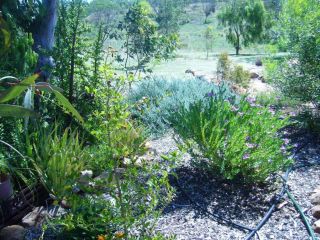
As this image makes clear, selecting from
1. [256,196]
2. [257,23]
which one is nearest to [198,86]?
[256,196]

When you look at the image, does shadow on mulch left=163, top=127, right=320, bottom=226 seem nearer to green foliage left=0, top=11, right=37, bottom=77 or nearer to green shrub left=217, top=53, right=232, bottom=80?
green foliage left=0, top=11, right=37, bottom=77

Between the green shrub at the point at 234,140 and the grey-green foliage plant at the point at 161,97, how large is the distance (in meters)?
0.97

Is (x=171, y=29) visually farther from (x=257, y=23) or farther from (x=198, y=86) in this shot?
(x=198, y=86)

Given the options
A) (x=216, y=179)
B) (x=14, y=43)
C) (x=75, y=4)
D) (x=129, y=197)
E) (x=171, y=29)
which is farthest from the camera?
(x=171, y=29)

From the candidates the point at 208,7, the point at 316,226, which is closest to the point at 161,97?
the point at 316,226

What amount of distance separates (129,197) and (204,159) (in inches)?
55.6

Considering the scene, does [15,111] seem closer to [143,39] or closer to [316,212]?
[316,212]

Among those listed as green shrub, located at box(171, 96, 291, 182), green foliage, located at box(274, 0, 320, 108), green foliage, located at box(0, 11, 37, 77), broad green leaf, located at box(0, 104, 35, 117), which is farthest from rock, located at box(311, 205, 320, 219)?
green foliage, located at box(0, 11, 37, 77)

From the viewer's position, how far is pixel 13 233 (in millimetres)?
2584

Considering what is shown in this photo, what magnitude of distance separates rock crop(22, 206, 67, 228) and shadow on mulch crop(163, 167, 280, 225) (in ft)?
2.50

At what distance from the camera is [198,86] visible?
635cm

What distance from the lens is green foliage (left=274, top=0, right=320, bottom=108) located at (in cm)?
500

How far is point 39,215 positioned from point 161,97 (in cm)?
271

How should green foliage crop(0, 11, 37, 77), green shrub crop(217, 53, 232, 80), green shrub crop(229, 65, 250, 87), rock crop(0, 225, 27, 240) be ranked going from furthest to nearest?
1. green shrub crop(217, 53, 232, 80)
2. green shrub crop(229, 65, 250, 87)
3. green foliage crop(0, 11, 37, 77)
4. rock crop(0, 225, 27, 240)
